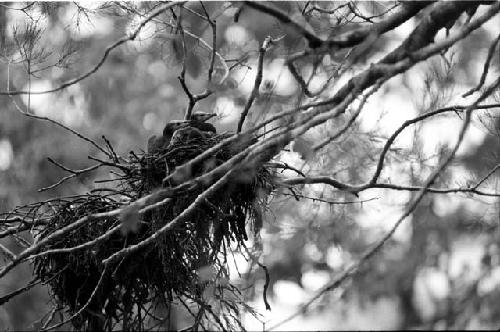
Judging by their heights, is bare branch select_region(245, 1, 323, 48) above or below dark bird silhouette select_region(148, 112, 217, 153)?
below

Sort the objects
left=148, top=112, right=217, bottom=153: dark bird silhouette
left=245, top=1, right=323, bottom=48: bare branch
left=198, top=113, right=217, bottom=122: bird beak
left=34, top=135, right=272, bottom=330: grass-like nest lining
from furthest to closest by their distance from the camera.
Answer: left=198, top=113, right=217, bottom=122: bird beak < left=148, top=112, right=217, bottom=153: dark bird silhouette < left=34, top=135, right=272, bottom=330: grass-like nest lining < left=245, top=1, right=323, bottom=48: bare branch

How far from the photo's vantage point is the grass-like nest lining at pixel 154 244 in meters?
2.76

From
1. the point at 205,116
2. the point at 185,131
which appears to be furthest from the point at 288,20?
the point at 205,116

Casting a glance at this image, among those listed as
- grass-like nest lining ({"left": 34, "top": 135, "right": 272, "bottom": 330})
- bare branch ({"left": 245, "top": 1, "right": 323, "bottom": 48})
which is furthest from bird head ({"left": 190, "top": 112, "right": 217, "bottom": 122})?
bare branch ({"left": 245, "top": 1, "right": 323, "bottom": 48})

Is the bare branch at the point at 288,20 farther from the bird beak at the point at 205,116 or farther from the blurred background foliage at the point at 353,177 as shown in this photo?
the bird beak at the point at 205,116

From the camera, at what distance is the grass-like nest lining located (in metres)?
2.76

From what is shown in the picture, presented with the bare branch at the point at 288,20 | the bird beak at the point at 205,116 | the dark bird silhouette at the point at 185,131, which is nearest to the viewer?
the bare branch at the point at 288,20

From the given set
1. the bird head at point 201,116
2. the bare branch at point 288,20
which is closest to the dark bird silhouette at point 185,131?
the bird head at point 201,116

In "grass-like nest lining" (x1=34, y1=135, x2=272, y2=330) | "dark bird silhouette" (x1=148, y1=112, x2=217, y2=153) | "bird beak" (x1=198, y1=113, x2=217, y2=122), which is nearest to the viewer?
"grass-like nest lining" (x1=34, y1=135, x2=272, y2=330)

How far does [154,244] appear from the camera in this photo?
2.81m

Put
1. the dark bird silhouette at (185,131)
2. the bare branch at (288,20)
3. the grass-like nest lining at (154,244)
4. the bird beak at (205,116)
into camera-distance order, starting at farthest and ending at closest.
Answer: the bird beak at (205,116) < the dark bird silhouette at (185,131) < the grass-like nest lining at (154,244) < the bare branch at (288,20)

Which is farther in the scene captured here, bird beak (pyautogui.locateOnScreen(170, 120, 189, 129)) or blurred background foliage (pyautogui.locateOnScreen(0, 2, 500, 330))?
bird beak (pyautogui.locateOnScreen(170, 120, 189, 129))

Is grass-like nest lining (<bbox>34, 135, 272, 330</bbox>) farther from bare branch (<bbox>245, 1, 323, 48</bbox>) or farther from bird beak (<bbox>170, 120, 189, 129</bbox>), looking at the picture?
bare branch (<bbox>245, 1, 323, 48</bbox>)

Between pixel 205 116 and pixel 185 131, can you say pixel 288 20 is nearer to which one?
pixel 185 131
